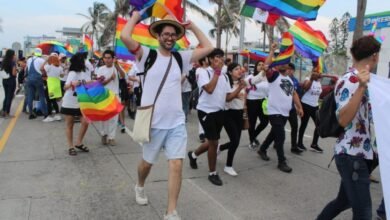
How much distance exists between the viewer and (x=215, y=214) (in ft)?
14.3

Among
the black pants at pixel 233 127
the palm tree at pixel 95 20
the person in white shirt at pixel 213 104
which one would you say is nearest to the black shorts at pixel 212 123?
the person in white shirt at pixel 213 104

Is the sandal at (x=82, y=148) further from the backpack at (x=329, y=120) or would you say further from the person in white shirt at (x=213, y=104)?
the backpack at (x=329, y=120)

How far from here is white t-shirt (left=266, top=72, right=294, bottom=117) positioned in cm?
622

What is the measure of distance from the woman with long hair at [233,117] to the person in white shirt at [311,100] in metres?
2.13

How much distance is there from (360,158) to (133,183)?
3.10 m

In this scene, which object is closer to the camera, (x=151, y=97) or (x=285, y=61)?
(x=151, y=97)

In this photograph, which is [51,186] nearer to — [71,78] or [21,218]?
[21,218]

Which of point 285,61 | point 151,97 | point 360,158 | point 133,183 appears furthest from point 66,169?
point 360,158

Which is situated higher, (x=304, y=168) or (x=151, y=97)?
(x=151, y=97)

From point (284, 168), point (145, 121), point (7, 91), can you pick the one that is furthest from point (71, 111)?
point (7, 91)

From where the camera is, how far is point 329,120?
313 centimetres

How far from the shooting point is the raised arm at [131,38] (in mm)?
3929

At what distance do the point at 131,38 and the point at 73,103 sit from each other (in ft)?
11.6

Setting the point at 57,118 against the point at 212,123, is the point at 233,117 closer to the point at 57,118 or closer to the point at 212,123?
the point at 212,123
